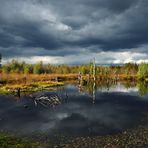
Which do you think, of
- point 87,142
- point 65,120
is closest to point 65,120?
point 65,120

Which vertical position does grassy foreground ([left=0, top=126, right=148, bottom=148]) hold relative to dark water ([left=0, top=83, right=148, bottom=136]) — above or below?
above

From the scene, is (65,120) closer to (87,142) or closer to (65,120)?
(65,120)

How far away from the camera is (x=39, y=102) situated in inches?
2499

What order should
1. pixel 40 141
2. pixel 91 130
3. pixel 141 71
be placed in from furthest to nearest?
pixel 141 71 → pixel 91 130 → pixel 40 141

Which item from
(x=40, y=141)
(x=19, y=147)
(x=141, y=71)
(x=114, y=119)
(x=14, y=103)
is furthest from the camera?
(x=141, y=71)

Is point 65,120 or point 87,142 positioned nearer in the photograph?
point 87,142

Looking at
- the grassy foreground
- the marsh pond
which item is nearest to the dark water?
the marsh pond

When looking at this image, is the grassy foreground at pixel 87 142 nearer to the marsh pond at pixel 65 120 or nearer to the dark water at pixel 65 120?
the marsh pond at pixel 65 120

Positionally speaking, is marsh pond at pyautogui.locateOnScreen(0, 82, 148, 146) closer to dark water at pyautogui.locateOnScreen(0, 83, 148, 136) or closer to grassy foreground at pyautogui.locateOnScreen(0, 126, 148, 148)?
dark water at pyautogui.locateOnScreen(0, 83, 148, 136)

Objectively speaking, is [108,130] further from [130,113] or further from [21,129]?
[130,113]

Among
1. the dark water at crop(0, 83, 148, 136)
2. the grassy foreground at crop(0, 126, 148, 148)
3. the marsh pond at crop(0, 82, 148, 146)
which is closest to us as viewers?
the grassy foreground at crop(0, 126, 148, 148)

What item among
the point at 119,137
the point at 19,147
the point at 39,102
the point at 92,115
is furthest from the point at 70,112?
the point at 19,147

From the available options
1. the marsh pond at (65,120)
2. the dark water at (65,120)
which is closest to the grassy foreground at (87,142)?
the marsh pond at (65,120)

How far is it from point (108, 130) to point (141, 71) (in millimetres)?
170769
